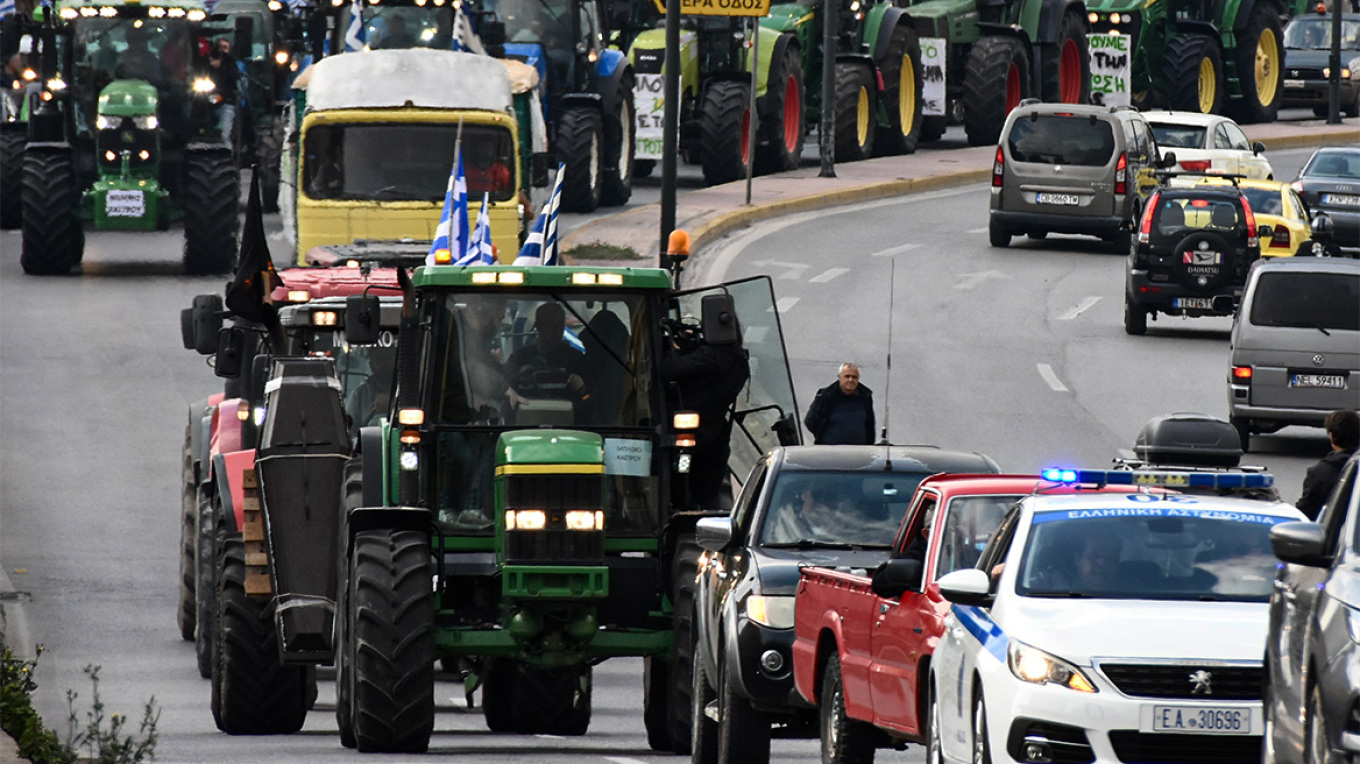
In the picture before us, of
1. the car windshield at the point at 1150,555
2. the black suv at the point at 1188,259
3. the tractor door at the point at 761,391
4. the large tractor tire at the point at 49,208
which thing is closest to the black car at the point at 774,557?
the tractor door at the point at 761,391

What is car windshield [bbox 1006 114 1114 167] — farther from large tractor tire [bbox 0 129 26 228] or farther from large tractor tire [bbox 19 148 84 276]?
large tractor tire [bbox 0 129 26 228]

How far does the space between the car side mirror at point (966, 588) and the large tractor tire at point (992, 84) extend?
118ft

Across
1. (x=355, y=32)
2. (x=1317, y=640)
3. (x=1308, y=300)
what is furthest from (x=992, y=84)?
(x=1317, y=640)

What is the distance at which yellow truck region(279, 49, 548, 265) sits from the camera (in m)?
27.1

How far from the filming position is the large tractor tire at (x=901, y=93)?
4525cm

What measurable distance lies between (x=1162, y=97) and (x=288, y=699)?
3519 centimetres

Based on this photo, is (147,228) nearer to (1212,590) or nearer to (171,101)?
(171,101)

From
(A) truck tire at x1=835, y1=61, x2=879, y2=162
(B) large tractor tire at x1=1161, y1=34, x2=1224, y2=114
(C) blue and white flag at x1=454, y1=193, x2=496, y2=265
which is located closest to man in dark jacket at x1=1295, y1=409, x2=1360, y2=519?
(C) blue and white flag at x1=454, y1=193, x2=496, y2=265

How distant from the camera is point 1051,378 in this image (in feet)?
97.5

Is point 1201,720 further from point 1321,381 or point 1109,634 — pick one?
point 1321,381

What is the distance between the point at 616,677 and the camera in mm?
20172

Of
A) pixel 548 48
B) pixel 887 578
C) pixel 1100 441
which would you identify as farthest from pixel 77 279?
pixel 887 578

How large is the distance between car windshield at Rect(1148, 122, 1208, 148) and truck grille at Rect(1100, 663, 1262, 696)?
31.2 metres

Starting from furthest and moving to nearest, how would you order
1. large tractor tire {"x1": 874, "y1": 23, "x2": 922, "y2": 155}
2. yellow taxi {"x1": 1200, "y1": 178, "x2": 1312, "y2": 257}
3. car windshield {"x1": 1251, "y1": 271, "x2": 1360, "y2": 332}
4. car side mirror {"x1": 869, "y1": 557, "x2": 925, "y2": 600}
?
large tractor tire {"x1": 874, "y1": 23, "x2": 922, "y2": 155} < yellow taxi {"x1": 1200, "y1": 178, "x2": 1312, "y2": 257} < car windshield {"x1": 1251, "y1": 271, "x2": 1360, "y2": 332} < car side mirror {"x1": 869, "y1": 557, "x2": 925, "y2": 600}
